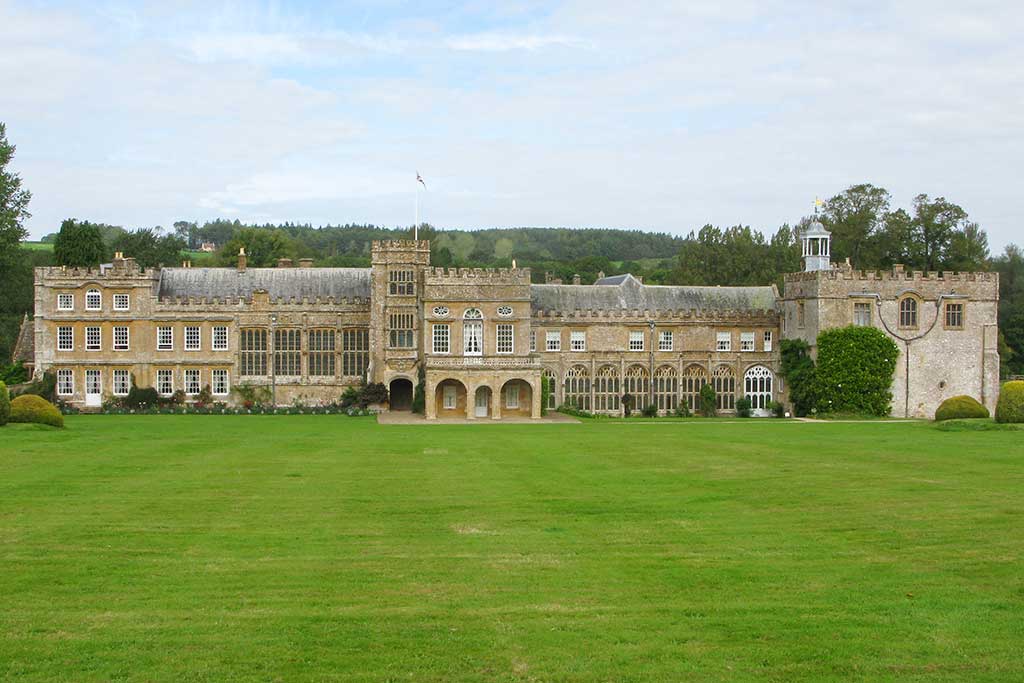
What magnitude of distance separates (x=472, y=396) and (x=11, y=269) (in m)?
25.8

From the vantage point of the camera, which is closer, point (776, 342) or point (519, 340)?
point (519, 340)

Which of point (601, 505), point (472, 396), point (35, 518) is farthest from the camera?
point (472, 396)

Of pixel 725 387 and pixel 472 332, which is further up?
pixel 472 332

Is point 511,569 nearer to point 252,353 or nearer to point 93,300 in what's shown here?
point 252,353

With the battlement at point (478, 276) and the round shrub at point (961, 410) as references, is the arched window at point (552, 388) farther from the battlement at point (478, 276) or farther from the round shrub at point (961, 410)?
the round shrub at point (961, 410)

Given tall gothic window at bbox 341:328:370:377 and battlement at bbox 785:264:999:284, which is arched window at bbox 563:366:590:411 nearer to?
tall gothic window at bbox 341:328:370:377

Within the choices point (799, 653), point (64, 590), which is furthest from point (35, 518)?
point (799, 653)

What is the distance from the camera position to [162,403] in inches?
2093

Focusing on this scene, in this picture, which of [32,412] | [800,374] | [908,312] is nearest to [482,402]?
[800,374]

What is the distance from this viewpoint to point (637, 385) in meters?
55.2

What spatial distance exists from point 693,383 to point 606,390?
13.8ft

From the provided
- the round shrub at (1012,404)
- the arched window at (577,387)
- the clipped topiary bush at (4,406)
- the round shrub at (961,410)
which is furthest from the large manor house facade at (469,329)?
the clipped topiary bush at (4,406)

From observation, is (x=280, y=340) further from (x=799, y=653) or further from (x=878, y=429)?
(x=799, y=653)

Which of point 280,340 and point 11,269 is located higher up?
point 11,269
